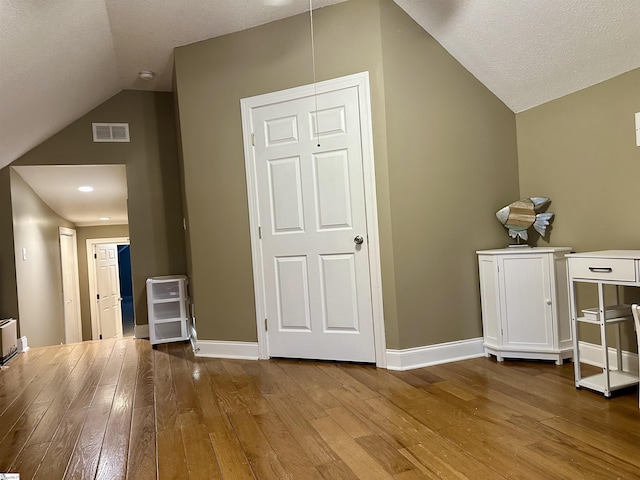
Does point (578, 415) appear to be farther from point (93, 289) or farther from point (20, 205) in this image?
point (93, 289)

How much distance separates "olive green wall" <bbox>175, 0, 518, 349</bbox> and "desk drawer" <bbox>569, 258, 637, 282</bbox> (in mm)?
860

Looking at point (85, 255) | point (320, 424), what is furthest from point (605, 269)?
point (85, 255)

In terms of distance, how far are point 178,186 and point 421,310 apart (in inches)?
115

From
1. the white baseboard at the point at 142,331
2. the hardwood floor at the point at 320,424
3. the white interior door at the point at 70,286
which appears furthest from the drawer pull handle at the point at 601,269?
the white interior door at the point at 70,286

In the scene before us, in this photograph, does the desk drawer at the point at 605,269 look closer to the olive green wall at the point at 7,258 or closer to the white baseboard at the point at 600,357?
the white baseboard at the point at 600,357

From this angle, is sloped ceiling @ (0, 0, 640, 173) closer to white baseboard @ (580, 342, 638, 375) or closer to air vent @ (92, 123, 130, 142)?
air vent @ (92, 123, 130, 142)

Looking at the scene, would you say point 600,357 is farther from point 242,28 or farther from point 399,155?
point 242,28

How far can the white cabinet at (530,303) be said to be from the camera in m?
2.82

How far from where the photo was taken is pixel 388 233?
2986 millimetres

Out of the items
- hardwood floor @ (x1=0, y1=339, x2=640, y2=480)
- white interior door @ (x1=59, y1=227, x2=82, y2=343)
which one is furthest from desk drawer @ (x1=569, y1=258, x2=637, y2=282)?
white interior door @ (x1=59, y1=227, x2=82, y2=343)

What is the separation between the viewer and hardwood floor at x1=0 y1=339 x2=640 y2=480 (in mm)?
1743

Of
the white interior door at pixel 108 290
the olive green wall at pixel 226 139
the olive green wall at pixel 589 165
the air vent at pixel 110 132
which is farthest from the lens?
the white interior door at pixel 108 290

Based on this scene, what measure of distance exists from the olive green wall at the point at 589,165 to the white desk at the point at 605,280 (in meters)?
0.35

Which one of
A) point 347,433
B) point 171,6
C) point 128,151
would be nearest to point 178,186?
point 128,151
